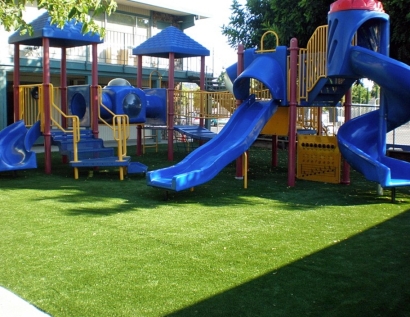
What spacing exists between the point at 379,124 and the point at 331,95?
2.16m

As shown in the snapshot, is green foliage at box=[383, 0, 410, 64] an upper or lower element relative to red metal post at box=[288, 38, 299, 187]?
upper

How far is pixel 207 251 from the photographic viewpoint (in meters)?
6.23

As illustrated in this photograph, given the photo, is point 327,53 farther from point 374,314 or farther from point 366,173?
point 374,314

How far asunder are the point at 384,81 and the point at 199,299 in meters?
6.28

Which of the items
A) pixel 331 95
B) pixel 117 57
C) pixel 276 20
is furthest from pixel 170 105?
pixel 117 57

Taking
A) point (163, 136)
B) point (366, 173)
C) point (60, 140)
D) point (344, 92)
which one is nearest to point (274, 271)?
point (366, 173)

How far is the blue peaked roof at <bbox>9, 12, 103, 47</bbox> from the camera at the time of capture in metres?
13.0

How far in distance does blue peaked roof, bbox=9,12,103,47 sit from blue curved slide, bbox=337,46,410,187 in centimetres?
681

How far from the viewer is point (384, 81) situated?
940 cm

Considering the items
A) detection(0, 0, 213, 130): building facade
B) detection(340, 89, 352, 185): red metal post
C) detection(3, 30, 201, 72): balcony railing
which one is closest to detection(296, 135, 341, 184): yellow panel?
detection(340, 89, 352, 185): red metal post

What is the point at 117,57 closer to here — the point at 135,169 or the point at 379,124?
the point at 135,169

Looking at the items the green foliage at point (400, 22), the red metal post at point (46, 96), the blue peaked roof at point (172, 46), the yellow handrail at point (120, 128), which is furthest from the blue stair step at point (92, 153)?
the green foliage at point (400, 22)

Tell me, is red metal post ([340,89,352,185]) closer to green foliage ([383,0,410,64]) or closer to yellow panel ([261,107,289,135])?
yellow panel ([261,107,289,135])

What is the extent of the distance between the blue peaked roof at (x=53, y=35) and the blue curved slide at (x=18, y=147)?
86.8 inches
